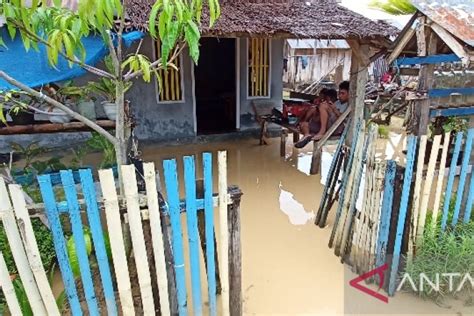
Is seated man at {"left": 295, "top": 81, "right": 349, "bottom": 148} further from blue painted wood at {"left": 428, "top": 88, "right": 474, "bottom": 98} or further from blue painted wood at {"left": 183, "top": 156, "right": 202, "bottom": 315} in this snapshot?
blue painted wood at {"left": 183, "top": 156, "right": 202, "bottom": 315}

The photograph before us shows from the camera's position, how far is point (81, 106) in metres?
4.15

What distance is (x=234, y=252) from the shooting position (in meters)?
2.44

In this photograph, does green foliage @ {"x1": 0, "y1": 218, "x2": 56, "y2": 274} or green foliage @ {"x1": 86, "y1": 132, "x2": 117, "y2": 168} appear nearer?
green foliage @ {"x1": 0, "y1": 218, "x2": 56, "y2": 274}

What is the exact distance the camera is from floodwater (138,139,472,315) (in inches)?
117

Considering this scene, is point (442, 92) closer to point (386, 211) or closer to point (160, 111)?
point (386, 211)

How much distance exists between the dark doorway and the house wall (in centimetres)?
55

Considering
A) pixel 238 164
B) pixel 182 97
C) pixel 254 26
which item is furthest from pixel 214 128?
pixel 254 26

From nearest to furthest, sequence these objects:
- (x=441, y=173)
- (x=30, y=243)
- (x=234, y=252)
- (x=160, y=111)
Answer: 1. (x=30, y=243)
2. (x=234, y=252)
3. (x=441, y=173)
4. (x=160, y=111)

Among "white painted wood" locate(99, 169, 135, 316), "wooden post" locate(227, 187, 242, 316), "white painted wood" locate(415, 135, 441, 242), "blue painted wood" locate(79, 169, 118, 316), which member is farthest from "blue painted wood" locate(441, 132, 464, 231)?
"blue painted wood" locate(79, 169, 118, 316)

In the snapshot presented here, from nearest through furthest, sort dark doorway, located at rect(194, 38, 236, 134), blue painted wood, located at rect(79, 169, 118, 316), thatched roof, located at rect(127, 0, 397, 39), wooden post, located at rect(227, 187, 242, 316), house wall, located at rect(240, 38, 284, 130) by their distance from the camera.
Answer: blue painted wood, located at rect(79, 169, 118, 316), wooden post, located at rect(227, 187, 242, 316), thatched roof, located at rect(127, 0, 397, 39), house wall, located at rect(240, 38, 284, 130), dark doorway, located at rect(194, 38, 236, 134)

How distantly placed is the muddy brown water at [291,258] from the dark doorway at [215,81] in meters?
3.04

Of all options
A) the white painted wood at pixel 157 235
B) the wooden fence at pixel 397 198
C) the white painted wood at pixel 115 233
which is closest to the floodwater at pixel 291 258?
the wooden fence at pixel 397 198

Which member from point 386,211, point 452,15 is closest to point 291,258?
point 386,211

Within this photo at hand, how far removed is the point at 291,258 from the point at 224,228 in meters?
1.60
